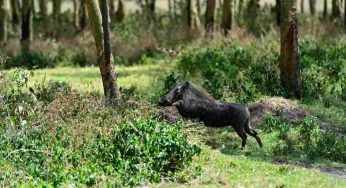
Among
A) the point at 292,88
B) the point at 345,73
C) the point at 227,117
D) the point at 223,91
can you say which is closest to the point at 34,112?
the point at 227,117

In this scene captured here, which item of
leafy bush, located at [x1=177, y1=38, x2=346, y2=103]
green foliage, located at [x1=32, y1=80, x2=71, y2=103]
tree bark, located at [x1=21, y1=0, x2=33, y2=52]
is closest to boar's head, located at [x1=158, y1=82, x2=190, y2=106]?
green foliage, located at [x1=32, y1=80, x2=71, y2=103]

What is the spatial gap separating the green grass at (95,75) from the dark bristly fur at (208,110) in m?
6.48

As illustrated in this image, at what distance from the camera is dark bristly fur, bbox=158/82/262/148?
14023 millimetres

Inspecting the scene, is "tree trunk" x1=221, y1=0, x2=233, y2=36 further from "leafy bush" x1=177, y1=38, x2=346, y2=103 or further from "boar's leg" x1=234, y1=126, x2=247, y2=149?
"boar's leg" x1=234, y1=126, x2=247, y2=149

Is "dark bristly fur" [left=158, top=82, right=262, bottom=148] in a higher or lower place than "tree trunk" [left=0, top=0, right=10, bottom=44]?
lower

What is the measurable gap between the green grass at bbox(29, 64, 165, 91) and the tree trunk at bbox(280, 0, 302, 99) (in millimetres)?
4499

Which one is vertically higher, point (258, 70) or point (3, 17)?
point (3, 17)

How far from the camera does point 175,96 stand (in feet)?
46.6

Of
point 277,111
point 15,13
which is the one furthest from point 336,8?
point 277,111

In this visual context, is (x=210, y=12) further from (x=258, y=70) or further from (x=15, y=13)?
(x=15, y=13)

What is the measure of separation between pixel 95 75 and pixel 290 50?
27.1 feet

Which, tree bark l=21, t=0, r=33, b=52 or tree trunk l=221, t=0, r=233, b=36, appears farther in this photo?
tree bark l=21, t=0, r=33, b=52

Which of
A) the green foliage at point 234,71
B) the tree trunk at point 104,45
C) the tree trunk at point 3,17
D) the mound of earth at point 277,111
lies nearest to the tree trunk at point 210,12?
the green foliage at point 234,71

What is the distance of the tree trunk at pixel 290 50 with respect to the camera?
17594mm
